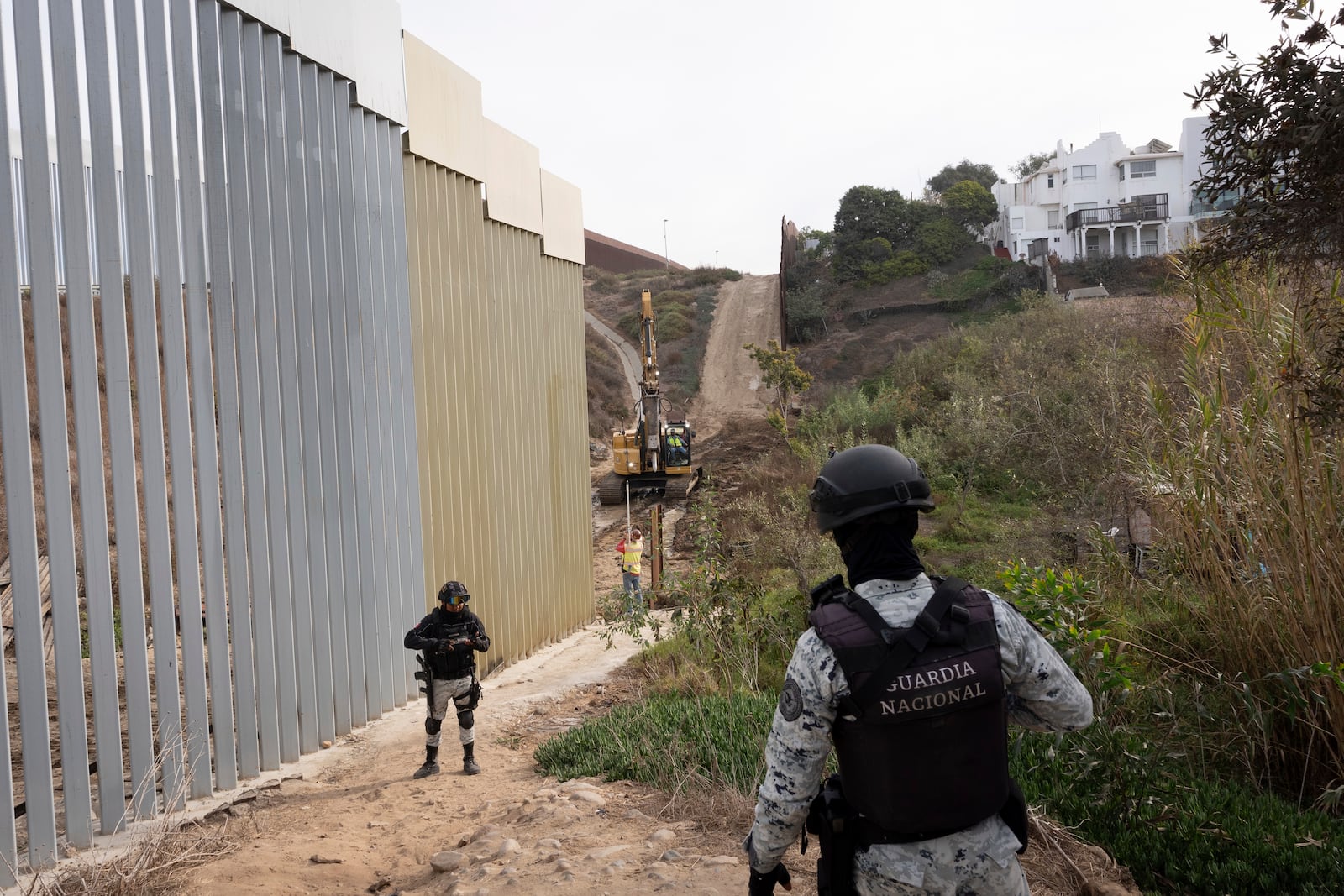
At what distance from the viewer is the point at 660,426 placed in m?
24.4

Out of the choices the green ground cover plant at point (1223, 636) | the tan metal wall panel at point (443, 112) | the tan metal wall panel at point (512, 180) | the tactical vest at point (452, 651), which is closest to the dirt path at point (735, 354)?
the tan metal wall panel at point (512, 180)

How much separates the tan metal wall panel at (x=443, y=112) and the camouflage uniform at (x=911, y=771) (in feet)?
27.6

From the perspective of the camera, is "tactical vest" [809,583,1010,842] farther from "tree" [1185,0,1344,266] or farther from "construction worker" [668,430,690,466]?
"construction worker" [668,430,690,466]

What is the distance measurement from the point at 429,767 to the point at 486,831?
1.88 meters

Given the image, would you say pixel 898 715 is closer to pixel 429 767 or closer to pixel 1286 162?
pixel 1286 162

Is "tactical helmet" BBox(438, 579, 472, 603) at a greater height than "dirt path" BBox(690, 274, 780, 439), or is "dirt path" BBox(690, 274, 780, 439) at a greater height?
"dirt path" BBox(690, 274, 780, 439)

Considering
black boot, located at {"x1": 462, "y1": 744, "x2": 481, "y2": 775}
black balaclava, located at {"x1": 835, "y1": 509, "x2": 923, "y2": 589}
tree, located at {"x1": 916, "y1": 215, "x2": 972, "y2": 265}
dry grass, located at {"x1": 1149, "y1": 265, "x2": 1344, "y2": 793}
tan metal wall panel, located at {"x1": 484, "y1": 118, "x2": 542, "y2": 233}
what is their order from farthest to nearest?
tree, located at {"x1": 916, "y1": 215, "x2": 972, "y2": 265}, tan metal wall panel, located at {"x1": 484, "y1": 118, "x2": 542, "y2": 233}, black boot, located at {"x1": 462, "y1": 744, "x2": 481, "y2": 775}, dry grass, located at {"x1": 1149, "y1": 265, "x2": 1344, "y2": 793}, black balaclava, located at {"x1": 835, "y1": 509, "x2": 923, "y2": 589}

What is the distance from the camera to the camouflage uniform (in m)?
2.44

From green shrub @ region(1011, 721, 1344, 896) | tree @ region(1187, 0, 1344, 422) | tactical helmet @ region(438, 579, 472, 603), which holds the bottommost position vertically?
green shrub @ region(1011, 721, 1344, 896)

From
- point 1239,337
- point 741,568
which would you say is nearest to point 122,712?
point 741,568

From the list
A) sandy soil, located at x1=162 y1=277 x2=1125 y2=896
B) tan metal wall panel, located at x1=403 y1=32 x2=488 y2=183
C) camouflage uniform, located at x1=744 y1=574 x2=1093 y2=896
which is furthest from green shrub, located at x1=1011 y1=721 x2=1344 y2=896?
tan metal wall panel, located at x1=403 y1=32 x2=488 y2=183

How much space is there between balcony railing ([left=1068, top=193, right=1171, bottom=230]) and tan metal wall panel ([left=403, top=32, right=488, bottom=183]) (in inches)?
1628

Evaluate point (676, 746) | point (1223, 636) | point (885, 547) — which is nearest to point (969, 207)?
point (1223, 636)

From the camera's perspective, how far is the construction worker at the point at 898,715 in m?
2.39
